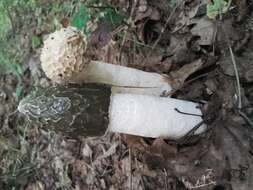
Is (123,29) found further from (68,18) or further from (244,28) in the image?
(244,28)

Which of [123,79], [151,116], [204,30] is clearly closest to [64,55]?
[123,79]

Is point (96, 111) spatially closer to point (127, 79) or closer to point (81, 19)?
point (127, 79)

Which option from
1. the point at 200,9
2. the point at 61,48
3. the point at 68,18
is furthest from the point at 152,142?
the point at 68,18

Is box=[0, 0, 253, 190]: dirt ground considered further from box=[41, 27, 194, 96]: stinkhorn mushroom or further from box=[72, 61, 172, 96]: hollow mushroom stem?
box=[41, 27, 194, 96]: stinkhorn mushroom

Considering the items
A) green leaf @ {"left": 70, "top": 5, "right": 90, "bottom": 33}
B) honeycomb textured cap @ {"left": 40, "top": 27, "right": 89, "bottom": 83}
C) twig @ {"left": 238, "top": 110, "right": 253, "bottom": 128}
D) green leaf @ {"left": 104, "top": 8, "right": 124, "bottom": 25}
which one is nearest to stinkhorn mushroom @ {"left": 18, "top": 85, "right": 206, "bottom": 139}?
honeycomb textured cap @ {"left": 40, "top": 27, "right": 89, "bottom": 83}

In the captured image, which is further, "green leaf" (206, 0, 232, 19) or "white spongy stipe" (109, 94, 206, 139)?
"green leaf" (206, 0, 232, 19)
